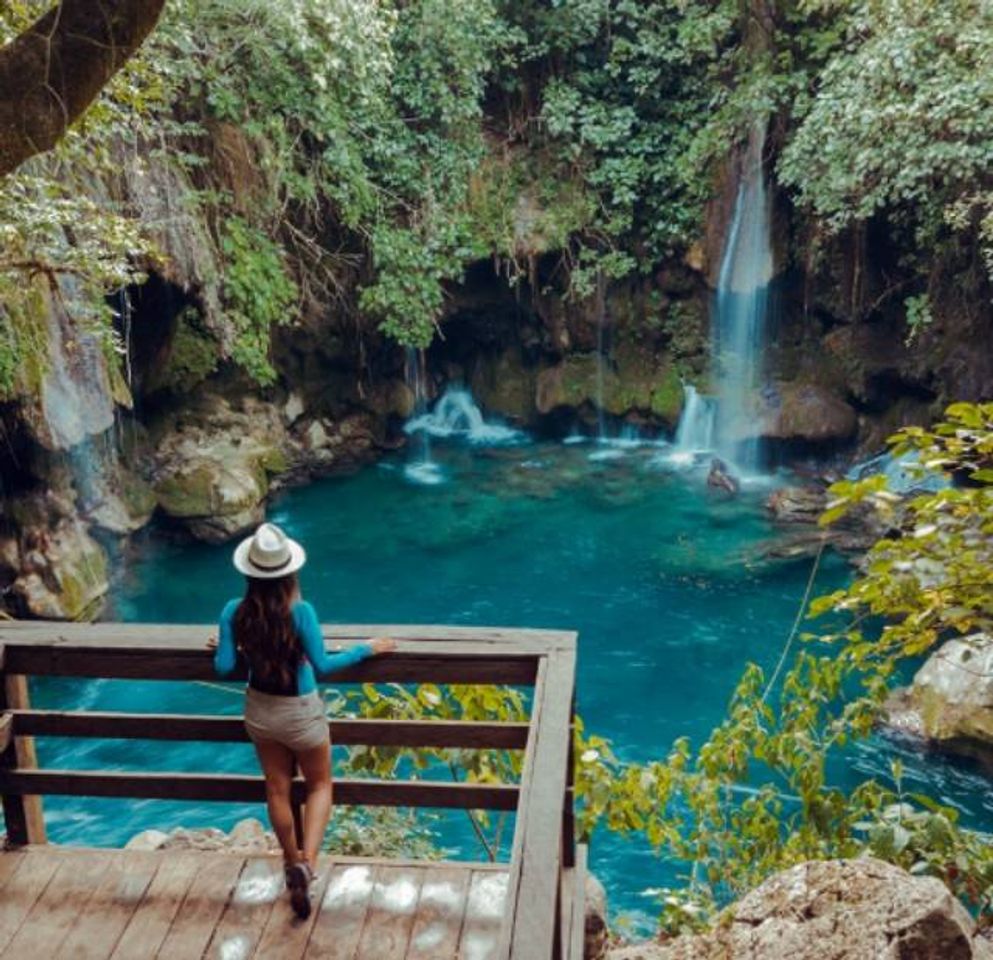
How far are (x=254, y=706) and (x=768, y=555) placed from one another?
32.1 ft

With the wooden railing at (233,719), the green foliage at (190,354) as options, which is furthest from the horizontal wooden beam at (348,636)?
the green foliage at (190,354)

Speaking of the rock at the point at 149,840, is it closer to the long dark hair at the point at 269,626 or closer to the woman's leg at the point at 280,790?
the woman's leg at the point at 280,790

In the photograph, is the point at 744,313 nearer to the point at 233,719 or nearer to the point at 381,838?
the point at 381,838

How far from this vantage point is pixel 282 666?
3.05 metres

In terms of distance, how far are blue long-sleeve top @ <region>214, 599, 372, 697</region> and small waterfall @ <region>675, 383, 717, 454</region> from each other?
44.4 ft

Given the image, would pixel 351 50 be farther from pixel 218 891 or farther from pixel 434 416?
pixel 218 891

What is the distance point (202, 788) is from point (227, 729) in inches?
9.1

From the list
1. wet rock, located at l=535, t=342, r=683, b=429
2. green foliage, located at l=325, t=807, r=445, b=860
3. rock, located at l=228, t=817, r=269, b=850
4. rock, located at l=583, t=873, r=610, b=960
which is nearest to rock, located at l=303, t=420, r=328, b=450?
wet rock, located at l=535, t=342, r=683, b=429

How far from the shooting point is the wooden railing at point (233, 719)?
298cm

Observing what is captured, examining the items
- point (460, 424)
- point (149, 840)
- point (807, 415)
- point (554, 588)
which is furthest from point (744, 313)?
point (149, 840)

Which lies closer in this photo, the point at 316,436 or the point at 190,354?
the point at 190,354

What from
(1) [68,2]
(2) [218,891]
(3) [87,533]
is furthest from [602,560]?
(1) [68,2]

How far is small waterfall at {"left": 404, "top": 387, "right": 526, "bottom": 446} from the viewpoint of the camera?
17312 millimetres

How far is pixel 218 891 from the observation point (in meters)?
3.14
